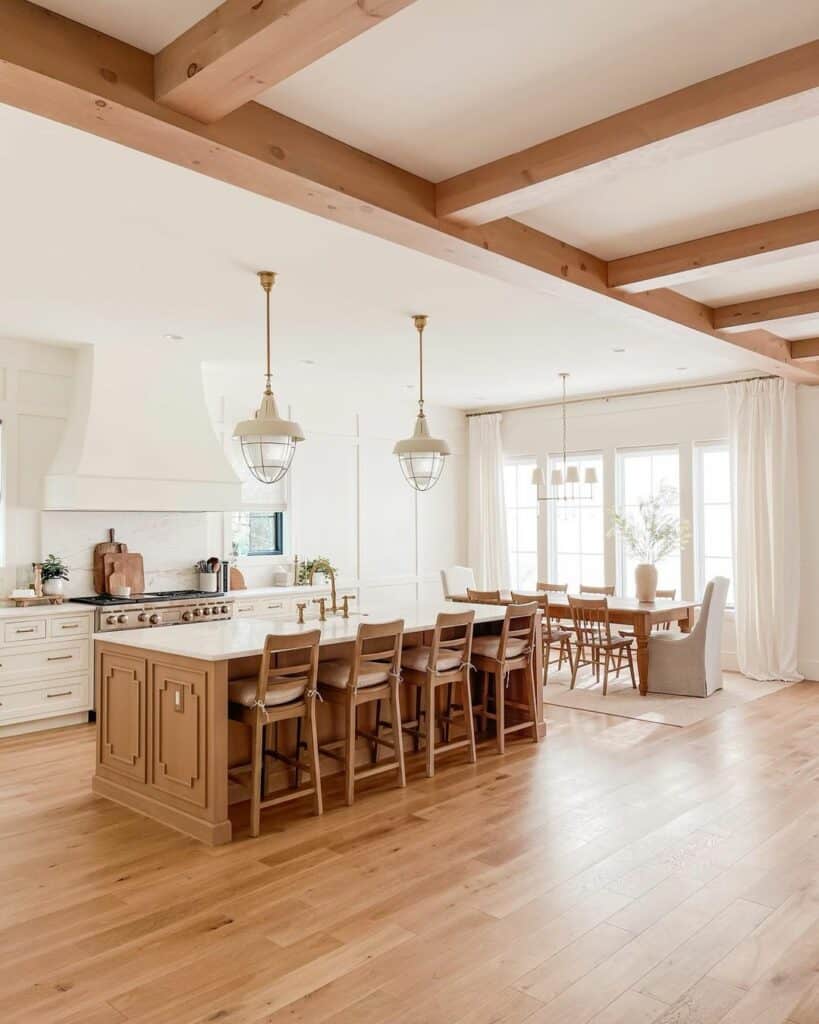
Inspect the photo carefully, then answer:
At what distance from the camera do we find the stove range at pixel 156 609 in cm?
621

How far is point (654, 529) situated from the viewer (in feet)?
28.1

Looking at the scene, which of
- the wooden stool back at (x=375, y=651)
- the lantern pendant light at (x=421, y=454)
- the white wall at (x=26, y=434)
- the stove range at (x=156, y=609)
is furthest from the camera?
the white wall at (x=26, y=434)

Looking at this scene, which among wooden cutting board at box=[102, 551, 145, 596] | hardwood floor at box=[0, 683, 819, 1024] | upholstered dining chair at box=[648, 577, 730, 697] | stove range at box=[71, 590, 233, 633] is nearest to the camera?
hardwood floor at box=[0, 683, 819, 1024]

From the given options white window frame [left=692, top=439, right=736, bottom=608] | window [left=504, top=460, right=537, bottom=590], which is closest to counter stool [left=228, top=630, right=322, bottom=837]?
white window frame [left=692, top=439, right=736, bottom=608]

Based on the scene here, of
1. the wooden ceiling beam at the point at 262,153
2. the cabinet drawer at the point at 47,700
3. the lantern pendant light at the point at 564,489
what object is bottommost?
the cabinet drawer at the point at 47,700

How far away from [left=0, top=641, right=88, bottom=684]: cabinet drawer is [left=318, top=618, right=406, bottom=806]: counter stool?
7.86 ft

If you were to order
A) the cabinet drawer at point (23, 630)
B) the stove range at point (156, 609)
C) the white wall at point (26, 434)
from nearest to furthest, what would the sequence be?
1. the cabinet drawer at point (23, 630)
2. the stove range at point (156, 609)
3. the white wall at point (26, 434)

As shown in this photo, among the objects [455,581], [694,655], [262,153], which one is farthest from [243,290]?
[694,655]

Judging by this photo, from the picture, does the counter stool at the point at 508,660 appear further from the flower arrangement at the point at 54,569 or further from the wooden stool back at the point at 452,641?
the flower arrangement at the point at 54,569

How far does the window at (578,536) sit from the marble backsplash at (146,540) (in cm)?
396

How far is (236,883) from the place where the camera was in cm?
345

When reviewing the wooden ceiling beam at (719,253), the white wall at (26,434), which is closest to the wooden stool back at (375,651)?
the wooden ceiling beam at (719,253)

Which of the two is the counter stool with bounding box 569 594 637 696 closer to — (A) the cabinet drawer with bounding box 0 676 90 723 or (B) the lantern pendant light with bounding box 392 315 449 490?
(B) the lantern pendant light with bounding box 392 315 449 490

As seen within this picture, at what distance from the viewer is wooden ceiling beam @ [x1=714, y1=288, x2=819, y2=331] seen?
5.35m
